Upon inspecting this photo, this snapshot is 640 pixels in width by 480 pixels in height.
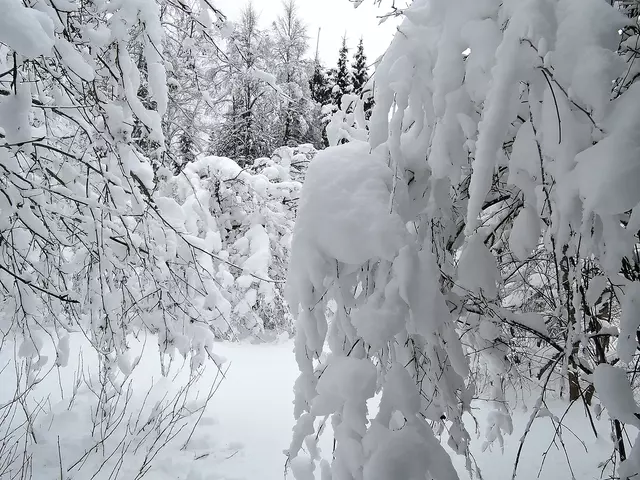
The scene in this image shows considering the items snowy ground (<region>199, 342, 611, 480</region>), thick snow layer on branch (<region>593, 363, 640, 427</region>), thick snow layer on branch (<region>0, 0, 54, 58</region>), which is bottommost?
snowy ground (<region>199, 342, 611, 480</region>)

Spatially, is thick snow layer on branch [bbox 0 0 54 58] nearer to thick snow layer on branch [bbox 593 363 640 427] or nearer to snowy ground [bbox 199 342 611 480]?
thick snow layer on branch [bbox 593 363 640 427]

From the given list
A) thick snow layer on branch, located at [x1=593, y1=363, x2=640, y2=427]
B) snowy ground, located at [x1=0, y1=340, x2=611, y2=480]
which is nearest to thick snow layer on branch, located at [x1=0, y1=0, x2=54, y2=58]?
thick snow layer on branch, located at [x1=593, y1=363, x2=640, y2=427]

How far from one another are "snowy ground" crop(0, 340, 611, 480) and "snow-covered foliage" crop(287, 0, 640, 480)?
170 cm

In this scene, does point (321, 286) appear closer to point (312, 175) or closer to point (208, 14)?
point (312, 175)

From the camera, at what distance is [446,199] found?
110 centimetres

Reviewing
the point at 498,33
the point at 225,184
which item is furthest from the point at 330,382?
the point at 225,184

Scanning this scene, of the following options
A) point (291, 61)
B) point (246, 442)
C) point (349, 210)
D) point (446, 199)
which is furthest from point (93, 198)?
point (291, 61)

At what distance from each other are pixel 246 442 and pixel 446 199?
11.1 feet

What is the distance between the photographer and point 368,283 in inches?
42.0

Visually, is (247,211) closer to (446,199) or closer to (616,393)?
(446,199)

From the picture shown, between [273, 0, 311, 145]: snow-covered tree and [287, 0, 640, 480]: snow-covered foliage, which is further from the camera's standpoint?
[273, 0, 311, 145]: snow-covered tree

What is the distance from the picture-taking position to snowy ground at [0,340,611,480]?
3.09m

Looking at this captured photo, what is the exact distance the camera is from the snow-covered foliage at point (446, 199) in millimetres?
740

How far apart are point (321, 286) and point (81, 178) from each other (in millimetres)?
1947
